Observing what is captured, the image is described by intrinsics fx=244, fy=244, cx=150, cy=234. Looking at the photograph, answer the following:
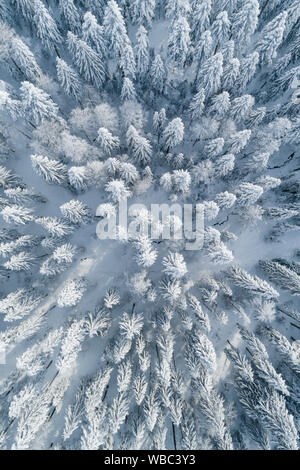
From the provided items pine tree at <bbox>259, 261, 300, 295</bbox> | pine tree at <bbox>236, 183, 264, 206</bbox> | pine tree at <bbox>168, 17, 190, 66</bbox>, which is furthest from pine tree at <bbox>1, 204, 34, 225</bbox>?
pine tree at <bbox>259, 261, 300, 295</bbox>

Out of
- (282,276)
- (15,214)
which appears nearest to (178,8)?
(15,214)

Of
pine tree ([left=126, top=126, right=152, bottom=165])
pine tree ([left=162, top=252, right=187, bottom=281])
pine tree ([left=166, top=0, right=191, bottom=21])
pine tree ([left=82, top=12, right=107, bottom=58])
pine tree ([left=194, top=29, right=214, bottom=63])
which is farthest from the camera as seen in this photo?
pine tree ([left=166, top=0, right=191, bottom=21])

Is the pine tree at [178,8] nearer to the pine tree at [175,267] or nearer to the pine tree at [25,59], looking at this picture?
the pine tree at [25,59]

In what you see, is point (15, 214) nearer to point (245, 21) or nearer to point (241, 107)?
point (241, 107)

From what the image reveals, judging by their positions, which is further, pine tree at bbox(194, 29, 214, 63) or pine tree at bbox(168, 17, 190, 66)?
pine tree at bbox(194, 29, 214, 63)

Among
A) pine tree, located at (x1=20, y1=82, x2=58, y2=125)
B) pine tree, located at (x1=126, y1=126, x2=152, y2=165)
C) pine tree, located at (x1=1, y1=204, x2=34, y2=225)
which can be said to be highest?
pine tree, located at (x1=20, y1=82, x2=58, y2=125)

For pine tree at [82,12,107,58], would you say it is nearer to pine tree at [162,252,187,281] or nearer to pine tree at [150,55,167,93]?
pine tree at [150,55,167,93]

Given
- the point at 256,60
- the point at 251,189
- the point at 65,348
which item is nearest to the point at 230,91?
the point at 256,60

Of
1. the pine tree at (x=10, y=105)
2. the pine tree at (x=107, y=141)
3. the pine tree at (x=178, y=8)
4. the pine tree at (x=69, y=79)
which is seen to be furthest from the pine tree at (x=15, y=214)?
the pine tree at (x=178, y=8)
